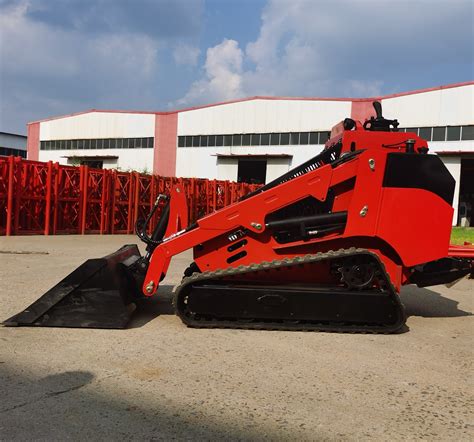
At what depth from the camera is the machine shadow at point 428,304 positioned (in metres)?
5.61

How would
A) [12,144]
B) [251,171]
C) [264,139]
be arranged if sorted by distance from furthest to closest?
1. [12,144]
2. [251,171]
3. [264,139]

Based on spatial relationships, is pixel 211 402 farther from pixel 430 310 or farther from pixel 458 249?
pixel 458 249

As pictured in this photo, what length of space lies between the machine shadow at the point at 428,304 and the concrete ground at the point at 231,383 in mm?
517

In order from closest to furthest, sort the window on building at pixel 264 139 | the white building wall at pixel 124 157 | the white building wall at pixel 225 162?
1. the white building wall at pixel 225 162
2. the window on building at pixel 264 139
3. the white building wall at pixel 124 157

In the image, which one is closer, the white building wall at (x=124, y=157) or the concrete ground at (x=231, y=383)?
the concrete ground at (x=231, y=383)

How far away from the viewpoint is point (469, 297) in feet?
22.3

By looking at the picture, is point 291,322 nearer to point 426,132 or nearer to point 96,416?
point 96,416

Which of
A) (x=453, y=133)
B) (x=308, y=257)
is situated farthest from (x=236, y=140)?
(x=308, y=257)

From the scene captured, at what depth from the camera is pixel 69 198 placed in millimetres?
16047

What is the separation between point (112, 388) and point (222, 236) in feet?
6.59

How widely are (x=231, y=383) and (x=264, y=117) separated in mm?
33586

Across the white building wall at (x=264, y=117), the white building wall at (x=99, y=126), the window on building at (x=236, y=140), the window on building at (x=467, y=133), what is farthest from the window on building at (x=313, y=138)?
the white building wall at (x=99, y=126)

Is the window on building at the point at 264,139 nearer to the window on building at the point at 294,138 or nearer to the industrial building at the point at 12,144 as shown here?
the window on building at the point at 294,138

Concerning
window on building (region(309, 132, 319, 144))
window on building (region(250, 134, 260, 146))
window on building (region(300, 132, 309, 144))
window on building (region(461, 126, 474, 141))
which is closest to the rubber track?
window on building (region(461, 126, 474, 141))
